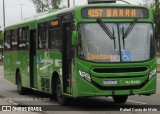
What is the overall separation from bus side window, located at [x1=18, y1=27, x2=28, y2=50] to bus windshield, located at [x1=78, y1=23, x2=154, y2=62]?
20.6 feet

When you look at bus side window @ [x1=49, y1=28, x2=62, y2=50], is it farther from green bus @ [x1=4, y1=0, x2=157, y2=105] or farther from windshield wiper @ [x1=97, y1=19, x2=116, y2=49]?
windshield wiper @ [x1=97, y1=19, x2=116, y2=49]

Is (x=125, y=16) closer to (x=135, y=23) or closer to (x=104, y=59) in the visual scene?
(x=135, y=23)

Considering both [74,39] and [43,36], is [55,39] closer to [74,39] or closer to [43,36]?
[43,36]

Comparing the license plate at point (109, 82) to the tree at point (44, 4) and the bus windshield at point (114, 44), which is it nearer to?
the bus windshield at point (114, 44)

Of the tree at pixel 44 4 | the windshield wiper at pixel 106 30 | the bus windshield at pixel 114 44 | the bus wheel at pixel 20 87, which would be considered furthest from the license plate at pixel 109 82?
the tree at pixel 44 4

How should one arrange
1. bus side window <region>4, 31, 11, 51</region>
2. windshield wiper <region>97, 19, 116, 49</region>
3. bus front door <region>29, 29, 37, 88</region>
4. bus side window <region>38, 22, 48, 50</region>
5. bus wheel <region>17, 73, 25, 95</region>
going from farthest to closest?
bus side window <region>4, 31, 11, 51</region>, bus wheel <region>17, 73, 25, 95</region>, bus front door <region>29, 29, 37, 88</region>, bus side window <region>38, 22, 48, 50</region>, windshield wiper <region>97, 19, 116, 49</region>

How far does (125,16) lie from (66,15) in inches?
69.4

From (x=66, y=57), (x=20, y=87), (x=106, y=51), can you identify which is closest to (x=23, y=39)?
(x=20, y=87)

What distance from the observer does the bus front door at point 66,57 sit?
1496 centimetres

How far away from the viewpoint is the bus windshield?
558 inches

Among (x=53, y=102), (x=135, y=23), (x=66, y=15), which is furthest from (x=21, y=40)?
(x=135, y=23)

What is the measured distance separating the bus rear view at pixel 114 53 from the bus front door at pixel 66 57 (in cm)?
82

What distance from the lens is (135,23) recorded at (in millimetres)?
14602

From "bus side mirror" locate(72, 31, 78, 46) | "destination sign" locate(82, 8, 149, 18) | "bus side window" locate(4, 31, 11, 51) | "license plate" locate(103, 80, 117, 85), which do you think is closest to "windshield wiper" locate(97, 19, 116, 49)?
"destination sign" locate(82, 8, 149, 18)
